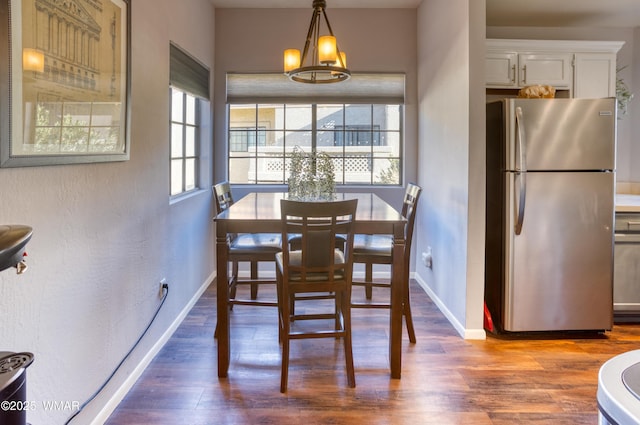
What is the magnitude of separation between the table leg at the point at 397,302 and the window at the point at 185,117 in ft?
5.61

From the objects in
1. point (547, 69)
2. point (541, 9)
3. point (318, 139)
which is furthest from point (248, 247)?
point (541, 9)

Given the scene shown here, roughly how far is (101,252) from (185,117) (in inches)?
81.6

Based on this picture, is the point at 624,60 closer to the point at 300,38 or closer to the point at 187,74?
the point at 300,38

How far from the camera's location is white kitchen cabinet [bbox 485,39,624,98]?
385 cm

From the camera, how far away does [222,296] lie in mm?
2561

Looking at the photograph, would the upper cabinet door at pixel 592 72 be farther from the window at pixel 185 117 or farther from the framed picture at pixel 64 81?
the framed picture at pixel 64 81

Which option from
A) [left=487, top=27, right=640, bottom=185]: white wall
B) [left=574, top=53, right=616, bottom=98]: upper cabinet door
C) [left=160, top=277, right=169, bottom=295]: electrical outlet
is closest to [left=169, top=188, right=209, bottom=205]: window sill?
[left=160, top=277, right=169, bottom=295]: electrical outlet

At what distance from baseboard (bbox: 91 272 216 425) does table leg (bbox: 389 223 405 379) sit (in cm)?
138

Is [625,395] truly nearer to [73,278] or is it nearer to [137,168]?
[73,278]

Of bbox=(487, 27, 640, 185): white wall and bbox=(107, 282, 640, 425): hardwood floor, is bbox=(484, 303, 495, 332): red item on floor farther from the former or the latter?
bbox=(487, 27, 640, 185): white wall

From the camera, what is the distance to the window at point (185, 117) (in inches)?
129

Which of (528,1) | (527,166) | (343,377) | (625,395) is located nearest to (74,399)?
(343,377)

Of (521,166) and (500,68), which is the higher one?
(500,68)

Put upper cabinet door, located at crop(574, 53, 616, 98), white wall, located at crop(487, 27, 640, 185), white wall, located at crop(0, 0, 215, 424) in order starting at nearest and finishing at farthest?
white wall, located at crop(0, 0, 215, 424) → upper cabinet door, located at crop(574, 53, 616, 98) → white wall, located at crop(487, 27, 640, 185)
